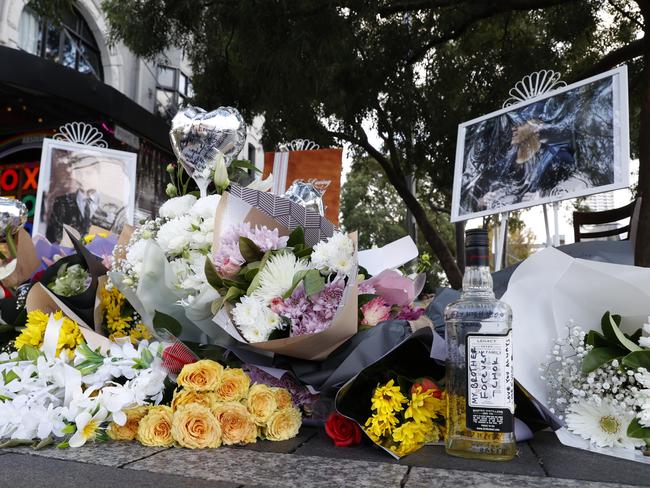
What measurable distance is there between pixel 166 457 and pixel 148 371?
350 millimetres

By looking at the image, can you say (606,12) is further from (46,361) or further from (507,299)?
(46,361)

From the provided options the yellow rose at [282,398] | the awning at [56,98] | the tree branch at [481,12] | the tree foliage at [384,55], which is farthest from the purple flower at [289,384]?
the awning at [56,98]

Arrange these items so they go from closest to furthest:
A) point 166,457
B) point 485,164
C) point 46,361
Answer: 1. point 166,457
2. point 46,361
3. point 485,164

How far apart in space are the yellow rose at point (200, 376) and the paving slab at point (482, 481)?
0.59 m

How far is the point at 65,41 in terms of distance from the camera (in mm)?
11156

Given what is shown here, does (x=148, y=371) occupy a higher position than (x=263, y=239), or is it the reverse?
(x=263, y=239)

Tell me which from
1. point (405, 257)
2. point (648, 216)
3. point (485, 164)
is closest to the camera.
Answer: point (405, 257)

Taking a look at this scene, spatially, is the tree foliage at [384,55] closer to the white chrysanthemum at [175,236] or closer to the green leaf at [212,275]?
the white chrysanthemum at [175,236]

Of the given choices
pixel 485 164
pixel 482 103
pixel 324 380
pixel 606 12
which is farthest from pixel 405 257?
pixel 606 12

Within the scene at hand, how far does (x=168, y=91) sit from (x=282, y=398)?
1511cm

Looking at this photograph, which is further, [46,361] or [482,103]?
[482,103]

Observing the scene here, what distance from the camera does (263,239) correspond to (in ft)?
5.69

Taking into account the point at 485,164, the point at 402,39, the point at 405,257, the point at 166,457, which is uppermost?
the point at 402,39

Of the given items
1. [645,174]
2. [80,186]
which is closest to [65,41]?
[80,186]
